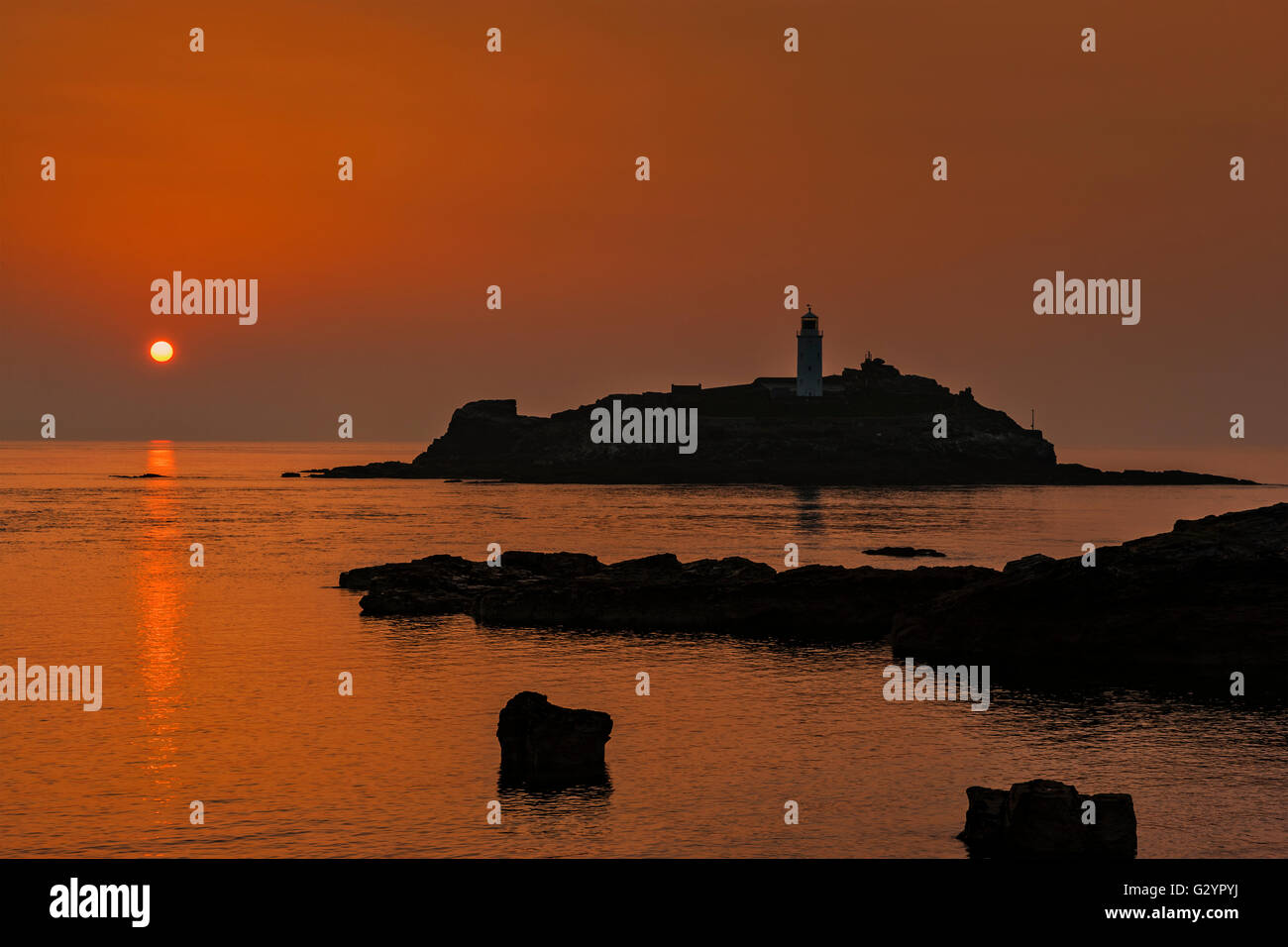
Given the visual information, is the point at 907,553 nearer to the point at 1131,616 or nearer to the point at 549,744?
the point at 1131,616

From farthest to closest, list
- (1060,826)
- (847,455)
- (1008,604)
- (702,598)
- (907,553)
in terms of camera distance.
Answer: (847,455)
(907,553)
(702,598)
(1008,604)
(1060,826)

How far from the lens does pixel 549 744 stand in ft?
69.7

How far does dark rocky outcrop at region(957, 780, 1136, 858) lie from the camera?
16438 millimetres
